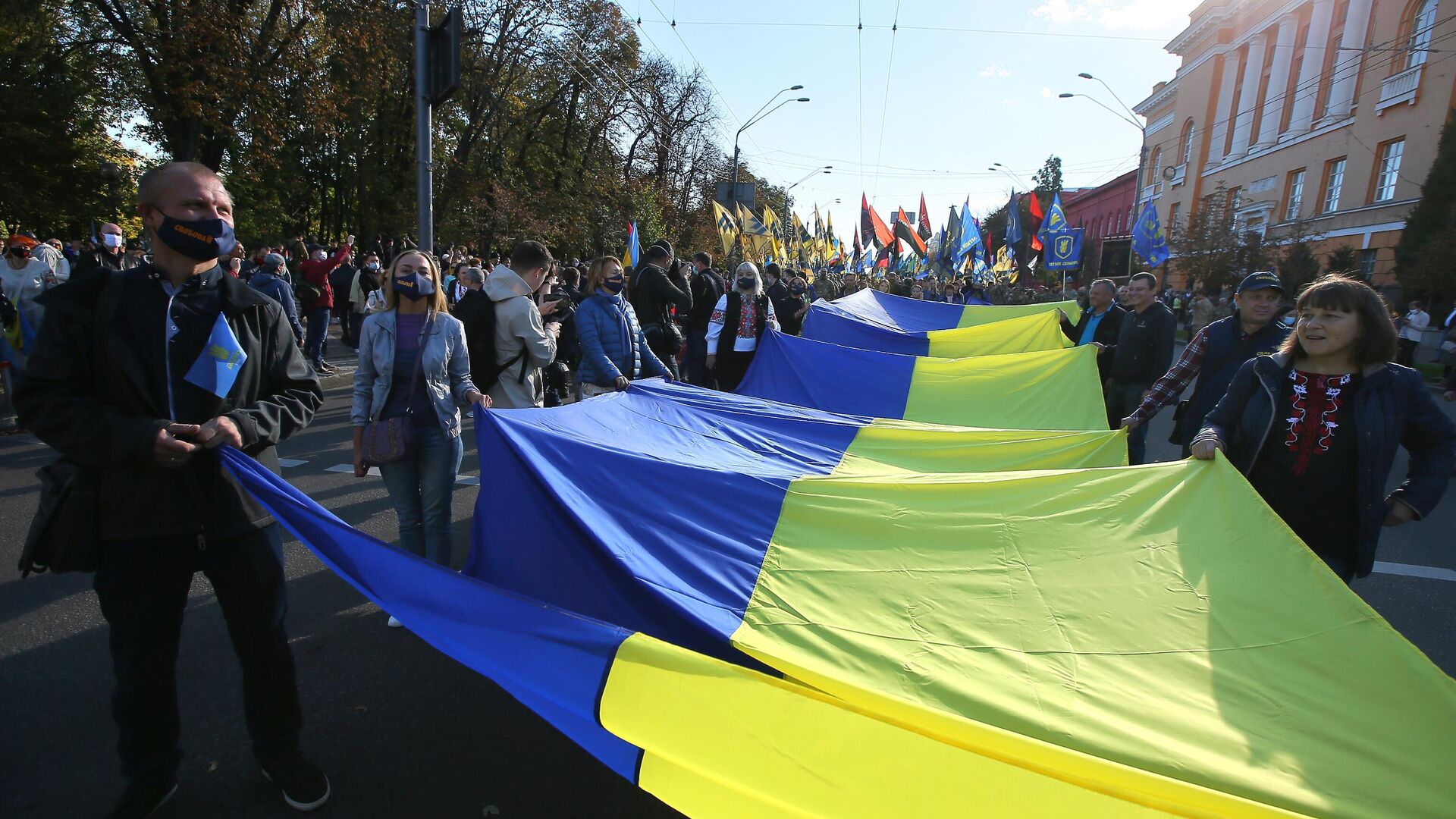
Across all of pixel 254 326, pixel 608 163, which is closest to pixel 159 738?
pixel 254 326

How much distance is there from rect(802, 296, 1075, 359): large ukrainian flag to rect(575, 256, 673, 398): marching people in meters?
4.40

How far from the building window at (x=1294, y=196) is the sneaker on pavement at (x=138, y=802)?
39.1m

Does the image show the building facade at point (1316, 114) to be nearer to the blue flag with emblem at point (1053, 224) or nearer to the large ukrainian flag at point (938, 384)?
the blue flag with emblem at point (1053, 224)

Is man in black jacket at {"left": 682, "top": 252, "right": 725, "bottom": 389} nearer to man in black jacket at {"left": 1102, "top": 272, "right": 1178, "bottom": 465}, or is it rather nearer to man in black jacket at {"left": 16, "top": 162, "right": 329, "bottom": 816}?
man in black jacket at {"left": 1102, "top": 272, "right": 1178, "bottom": 465}

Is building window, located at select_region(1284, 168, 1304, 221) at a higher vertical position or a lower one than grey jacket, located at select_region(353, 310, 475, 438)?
higher

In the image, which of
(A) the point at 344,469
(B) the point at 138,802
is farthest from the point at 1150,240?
(B) the point at 138,802

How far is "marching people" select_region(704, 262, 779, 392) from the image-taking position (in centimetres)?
813

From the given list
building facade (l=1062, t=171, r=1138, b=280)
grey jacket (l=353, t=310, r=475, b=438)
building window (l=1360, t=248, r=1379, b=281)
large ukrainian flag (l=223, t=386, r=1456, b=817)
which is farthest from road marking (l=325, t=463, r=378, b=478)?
building facade (l=1062, t=171, r=1138, b=280)

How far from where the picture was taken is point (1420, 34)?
24.6m

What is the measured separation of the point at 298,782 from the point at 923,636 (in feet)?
7.08

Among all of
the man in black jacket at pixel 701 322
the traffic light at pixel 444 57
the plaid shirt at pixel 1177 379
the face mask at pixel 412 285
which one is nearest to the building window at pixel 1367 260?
the man in black jacket at pixel 701 322

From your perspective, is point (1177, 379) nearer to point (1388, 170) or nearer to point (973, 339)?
point (973, 339)

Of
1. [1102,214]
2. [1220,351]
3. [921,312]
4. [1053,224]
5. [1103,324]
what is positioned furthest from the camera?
[1102,214]

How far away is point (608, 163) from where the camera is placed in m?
35.2
